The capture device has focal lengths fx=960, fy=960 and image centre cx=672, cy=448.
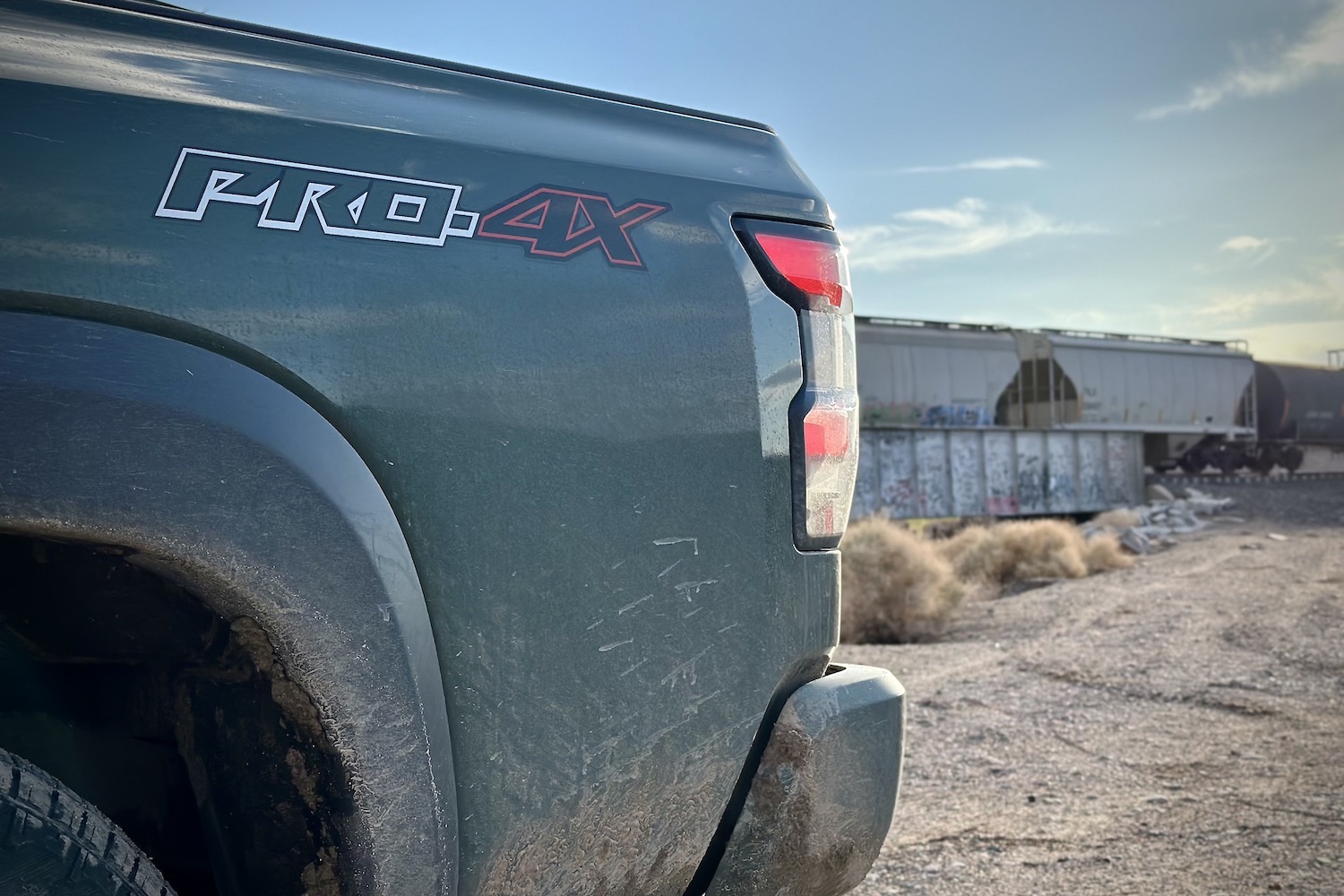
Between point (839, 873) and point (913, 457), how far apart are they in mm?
18978

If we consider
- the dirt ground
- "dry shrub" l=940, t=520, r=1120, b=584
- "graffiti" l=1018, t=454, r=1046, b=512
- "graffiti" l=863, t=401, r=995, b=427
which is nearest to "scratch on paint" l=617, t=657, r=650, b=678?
the dirt ground

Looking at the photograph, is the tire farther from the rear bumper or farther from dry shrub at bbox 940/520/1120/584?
dry shrub at bbox 940/520/1120/584

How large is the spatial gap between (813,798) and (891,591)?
886 centimetres

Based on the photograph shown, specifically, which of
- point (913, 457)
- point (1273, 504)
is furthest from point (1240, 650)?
point (1273, 504)

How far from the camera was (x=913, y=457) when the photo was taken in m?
20.1

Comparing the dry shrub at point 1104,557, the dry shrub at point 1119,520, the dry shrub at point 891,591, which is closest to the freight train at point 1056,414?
the dry shrub at point 1119,520

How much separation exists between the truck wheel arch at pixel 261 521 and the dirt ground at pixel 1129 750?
91.5 inches

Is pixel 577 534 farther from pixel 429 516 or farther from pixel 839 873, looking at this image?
pixel 839 873

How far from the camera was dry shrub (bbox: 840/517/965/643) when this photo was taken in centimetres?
995

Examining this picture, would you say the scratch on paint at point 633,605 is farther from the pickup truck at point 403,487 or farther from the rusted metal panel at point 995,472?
the rusted metal panel at point 995,472

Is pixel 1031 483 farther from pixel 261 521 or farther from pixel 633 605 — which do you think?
pixel 261 521

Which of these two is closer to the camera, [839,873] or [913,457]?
[839,873]

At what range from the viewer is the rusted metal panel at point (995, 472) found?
64.5ft

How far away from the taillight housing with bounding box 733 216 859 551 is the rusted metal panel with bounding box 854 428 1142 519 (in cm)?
1700
